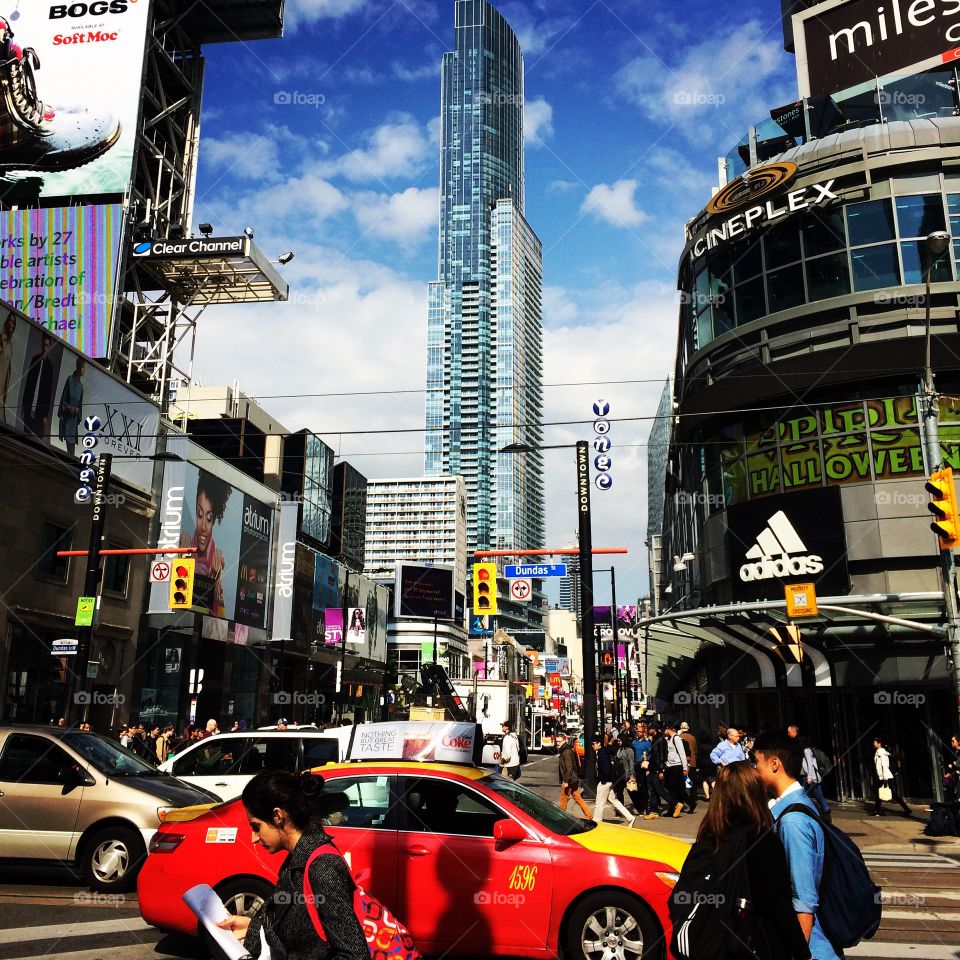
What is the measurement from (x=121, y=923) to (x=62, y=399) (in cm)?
2628

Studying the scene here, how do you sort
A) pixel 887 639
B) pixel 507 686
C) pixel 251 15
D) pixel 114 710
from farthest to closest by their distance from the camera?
pixel 251 15 → pixel 507 686 → pixel 114 710 → pixel 887 639

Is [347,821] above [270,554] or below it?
below

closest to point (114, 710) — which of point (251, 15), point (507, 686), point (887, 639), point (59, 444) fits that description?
point (59, 444)

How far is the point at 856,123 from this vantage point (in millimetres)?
28078

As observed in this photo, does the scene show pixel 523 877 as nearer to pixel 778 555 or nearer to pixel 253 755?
pixel 253 755

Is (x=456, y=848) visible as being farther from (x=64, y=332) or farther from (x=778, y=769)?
(x=64, y=332)

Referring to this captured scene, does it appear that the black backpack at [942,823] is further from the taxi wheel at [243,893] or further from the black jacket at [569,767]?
the taxi wheel at [243,893]

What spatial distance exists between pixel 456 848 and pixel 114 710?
97.8ft

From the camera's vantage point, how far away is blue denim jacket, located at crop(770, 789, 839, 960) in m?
4.03

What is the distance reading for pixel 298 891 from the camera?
3592 mm

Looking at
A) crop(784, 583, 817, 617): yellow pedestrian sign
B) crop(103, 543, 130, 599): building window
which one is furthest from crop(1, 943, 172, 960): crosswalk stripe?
crop(103, 543, 130, 599): building window

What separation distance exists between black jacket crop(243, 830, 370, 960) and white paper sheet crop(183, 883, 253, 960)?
0.11 metres

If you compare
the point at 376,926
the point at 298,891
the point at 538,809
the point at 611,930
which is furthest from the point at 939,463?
the point at 298,891

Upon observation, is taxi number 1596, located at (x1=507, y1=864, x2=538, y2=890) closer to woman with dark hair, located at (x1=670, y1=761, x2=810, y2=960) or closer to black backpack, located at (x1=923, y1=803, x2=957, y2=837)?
woman with dark hair, located at (x1=670, y1=761, x2=810, y2=960)
